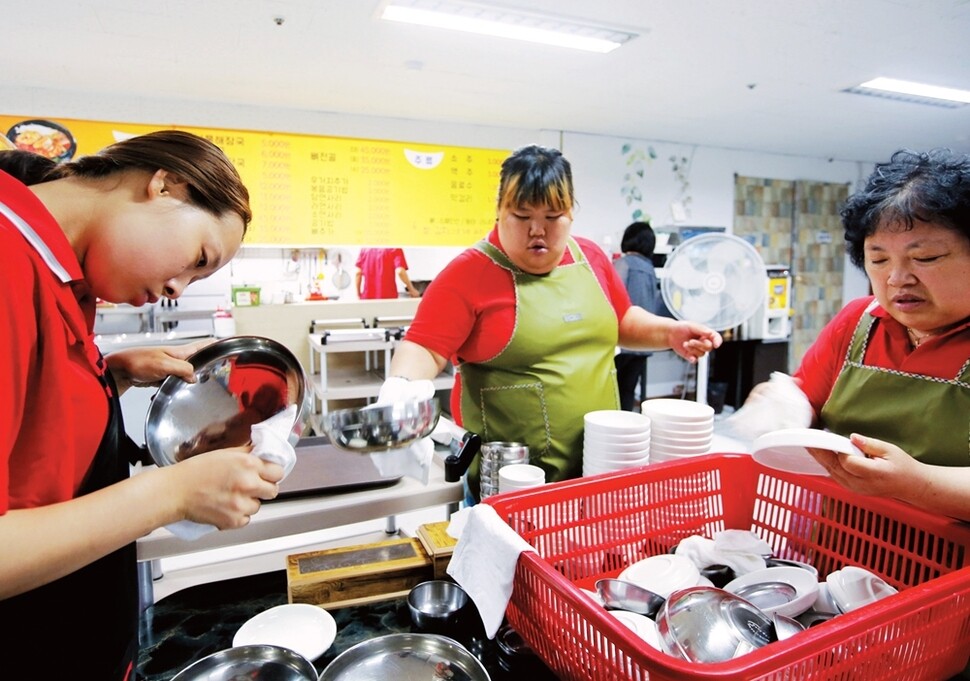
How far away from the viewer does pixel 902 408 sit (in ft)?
3.88

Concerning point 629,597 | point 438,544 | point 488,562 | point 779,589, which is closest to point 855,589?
point 779,589

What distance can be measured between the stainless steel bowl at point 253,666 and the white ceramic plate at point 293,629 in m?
0.08

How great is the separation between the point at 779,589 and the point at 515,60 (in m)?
3.65

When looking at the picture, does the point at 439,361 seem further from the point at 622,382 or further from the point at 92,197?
the point at 622,382

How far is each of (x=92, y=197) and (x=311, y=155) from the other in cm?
422

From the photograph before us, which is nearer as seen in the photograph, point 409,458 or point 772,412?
point 409,458


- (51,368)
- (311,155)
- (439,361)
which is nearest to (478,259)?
(439,361)

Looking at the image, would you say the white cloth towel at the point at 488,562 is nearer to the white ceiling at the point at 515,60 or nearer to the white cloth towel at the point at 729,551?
the white cloth towel at the point at 729,551

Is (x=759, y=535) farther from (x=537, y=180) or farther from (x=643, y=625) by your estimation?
(x=537, y=180)

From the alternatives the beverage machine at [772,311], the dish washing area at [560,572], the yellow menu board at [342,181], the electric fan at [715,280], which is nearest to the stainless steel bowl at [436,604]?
the dish washing area at [560,572]

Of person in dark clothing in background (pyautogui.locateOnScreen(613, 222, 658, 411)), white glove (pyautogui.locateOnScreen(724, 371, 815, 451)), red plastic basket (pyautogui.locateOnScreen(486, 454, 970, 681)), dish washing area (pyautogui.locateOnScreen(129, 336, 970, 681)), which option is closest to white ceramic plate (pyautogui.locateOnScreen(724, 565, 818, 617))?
dish washing area (pyautogui.locateOnScreen(129, 336, 970, 681))

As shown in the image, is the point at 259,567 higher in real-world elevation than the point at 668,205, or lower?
lower

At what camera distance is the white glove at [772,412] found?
1.34 m

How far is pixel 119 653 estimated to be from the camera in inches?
34.1
